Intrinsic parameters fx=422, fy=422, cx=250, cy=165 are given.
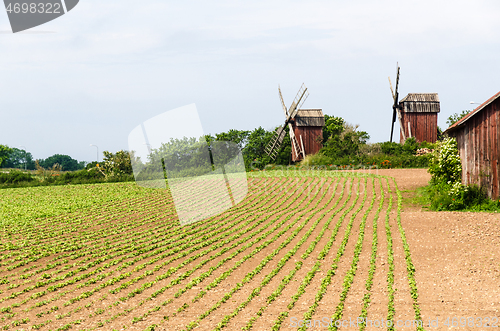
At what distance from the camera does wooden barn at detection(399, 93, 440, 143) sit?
135ft

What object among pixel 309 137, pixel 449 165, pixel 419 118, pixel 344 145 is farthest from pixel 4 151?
pixel 449 165

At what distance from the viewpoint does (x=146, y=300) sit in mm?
8516

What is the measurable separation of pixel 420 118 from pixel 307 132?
36.2 feet

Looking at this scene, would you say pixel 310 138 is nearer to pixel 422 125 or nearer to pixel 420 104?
pixel 422 125

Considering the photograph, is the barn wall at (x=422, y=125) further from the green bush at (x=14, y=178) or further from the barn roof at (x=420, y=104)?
the green bush at (x=14, y=178)

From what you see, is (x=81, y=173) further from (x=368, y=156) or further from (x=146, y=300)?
(x=146, y=300)

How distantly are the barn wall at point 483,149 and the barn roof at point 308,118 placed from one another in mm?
26355

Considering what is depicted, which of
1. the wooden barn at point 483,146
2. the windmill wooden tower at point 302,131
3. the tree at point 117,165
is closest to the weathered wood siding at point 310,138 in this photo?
the windmill wooden tower at point 302,131

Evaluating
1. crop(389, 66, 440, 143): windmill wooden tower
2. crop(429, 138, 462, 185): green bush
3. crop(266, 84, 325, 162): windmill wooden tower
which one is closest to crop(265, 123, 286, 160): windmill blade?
crop(266, 84, 325, 162): windmill wooden tower

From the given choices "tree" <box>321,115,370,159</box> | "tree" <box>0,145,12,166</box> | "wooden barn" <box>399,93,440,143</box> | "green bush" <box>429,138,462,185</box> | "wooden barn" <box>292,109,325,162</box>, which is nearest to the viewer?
"green bush" <box>429,138,462,185</box>

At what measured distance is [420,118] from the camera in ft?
135

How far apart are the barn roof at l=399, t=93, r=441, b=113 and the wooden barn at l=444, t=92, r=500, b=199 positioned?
2515 cm

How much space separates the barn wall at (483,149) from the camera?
15117mm

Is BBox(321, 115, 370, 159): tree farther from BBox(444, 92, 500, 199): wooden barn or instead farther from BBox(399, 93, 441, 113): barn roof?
BBox(444, 92, 500, 199): wooden barn
